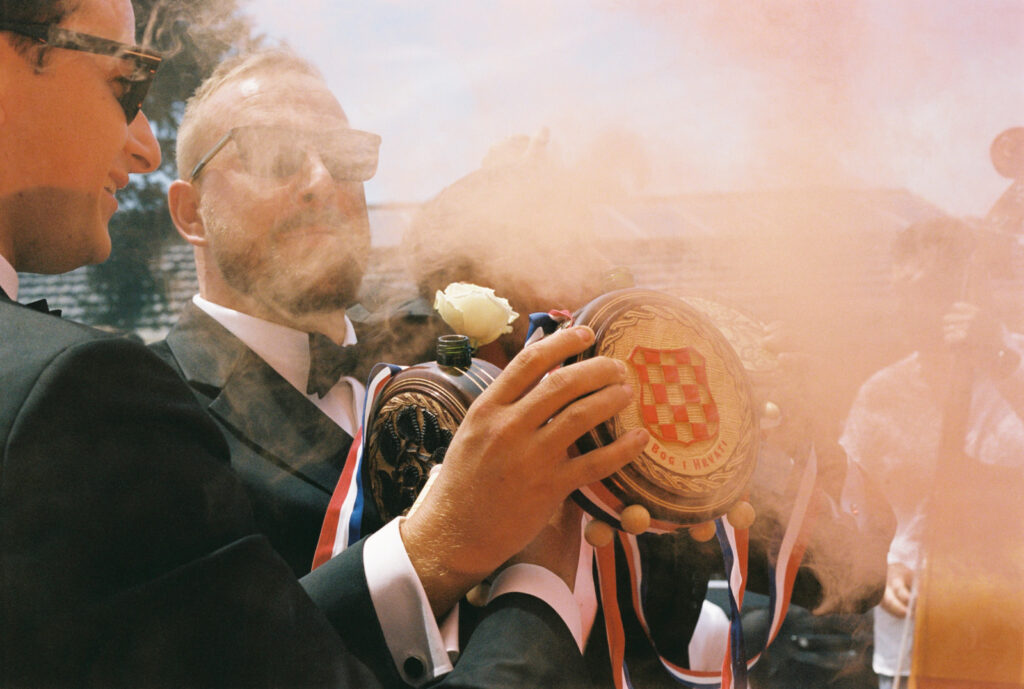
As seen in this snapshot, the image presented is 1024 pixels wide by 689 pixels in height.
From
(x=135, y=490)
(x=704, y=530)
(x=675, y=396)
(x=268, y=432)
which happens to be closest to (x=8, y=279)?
(x=135, y=490)

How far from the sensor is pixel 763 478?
6.28 ft

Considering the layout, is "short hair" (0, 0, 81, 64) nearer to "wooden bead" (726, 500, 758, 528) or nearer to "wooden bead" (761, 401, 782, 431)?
"wooden bead" (726, 500, 758, 528)

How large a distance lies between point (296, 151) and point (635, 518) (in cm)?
165

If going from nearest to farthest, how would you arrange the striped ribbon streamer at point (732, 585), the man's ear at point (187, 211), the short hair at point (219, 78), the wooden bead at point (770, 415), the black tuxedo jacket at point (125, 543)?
1. the black tuxedo jacket at point (125, 543)
2. the striped ribbon streamer at point (732, 585)
3. the wooden bead at point (770, 415)
4. the short hair at point (219, 78)
5. the man's ear at point (187, 211)

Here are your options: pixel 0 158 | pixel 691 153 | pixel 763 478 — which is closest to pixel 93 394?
pixel 0 158

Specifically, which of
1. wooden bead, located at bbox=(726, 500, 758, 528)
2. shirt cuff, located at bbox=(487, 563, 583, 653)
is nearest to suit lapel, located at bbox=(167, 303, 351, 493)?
shirt cuff, located at bbox=(487, 563, 583, 653)

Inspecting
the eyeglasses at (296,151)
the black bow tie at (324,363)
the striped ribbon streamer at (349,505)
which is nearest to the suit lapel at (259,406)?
the black bow tie at (324,363)

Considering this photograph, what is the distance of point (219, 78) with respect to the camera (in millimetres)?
2357

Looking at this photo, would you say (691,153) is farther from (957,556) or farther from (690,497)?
(957,556)

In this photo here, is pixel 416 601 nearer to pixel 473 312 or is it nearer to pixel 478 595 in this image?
pixel 478 595

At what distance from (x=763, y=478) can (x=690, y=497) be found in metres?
0.71

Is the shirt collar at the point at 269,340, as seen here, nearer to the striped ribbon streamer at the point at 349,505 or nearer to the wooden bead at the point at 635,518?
the striped ribbon streamer at the point at 349,505

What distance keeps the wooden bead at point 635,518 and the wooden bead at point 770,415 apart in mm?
637

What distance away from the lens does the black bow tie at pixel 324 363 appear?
2271 mm
